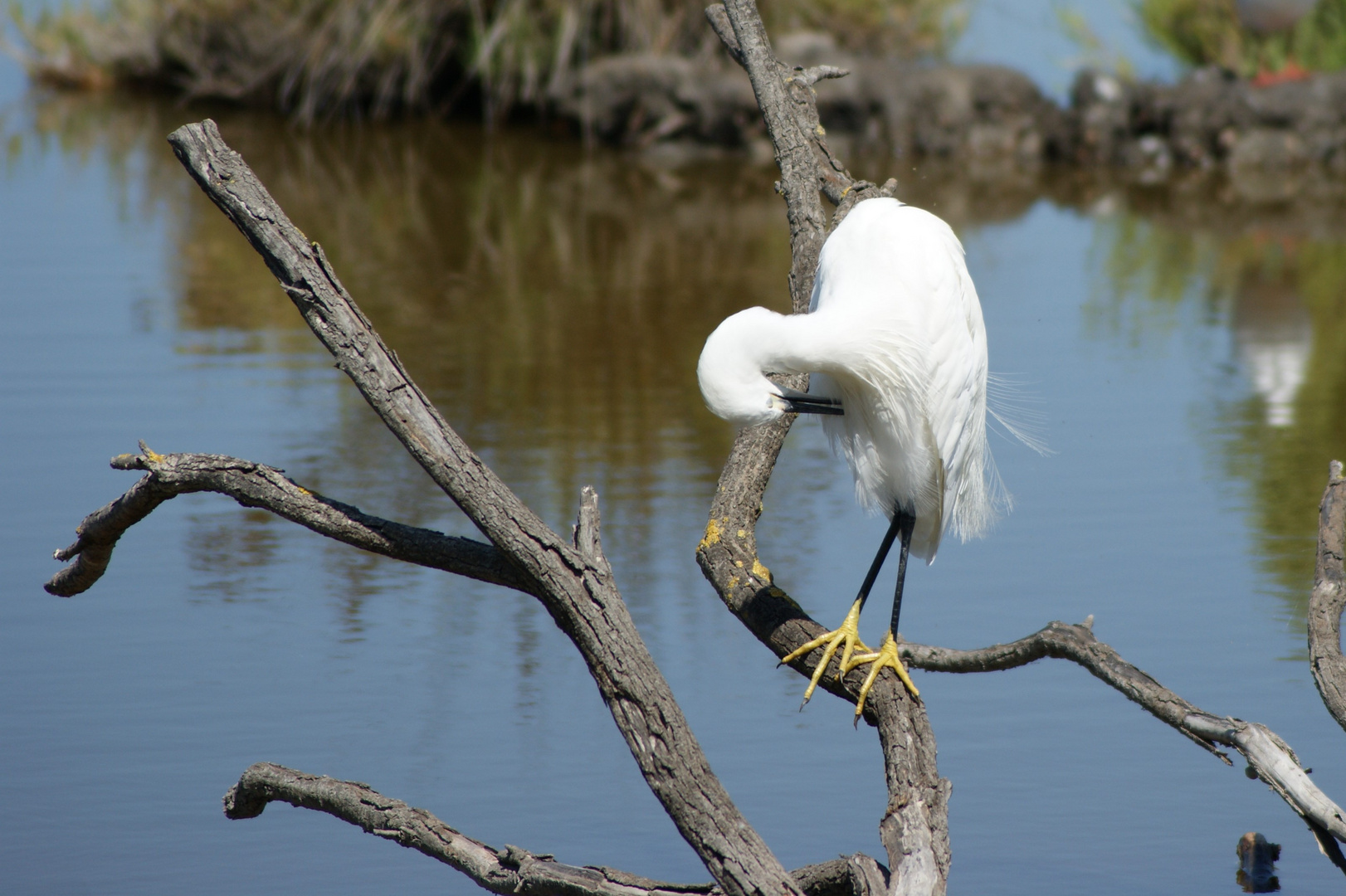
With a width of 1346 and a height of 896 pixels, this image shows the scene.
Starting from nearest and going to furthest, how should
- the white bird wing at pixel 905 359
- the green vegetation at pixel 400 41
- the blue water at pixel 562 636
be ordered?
the white bird wing at pixel 905 359
the blue water at pixel 562 636
the green vegetation at pixel 400 41

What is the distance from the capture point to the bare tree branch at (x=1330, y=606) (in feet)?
7.84

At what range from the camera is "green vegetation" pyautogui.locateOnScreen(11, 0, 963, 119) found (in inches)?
469

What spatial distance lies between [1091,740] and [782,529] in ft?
4.66

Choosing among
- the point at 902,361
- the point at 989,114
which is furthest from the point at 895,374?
the point at 989,114

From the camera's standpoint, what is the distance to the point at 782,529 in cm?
483

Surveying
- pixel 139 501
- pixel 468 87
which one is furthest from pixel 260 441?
pixel 468 87

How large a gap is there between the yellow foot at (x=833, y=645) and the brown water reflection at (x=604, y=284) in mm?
1981

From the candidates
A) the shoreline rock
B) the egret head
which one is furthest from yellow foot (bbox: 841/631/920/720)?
the shoreline rock

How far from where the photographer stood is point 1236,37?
497 inches

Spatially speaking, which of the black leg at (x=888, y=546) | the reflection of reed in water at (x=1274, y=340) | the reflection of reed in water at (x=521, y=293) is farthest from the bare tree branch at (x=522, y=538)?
the reflection of reed in water at (x=1274, y=340)

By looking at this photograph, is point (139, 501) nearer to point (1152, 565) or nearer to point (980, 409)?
point (980, 409)

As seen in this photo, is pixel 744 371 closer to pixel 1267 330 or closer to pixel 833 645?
pixel 833 645

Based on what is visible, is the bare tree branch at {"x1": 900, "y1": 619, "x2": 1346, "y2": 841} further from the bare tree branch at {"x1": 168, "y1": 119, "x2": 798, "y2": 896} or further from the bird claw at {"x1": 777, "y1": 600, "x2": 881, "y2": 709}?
the bare tree branch at {"x1": 168, "y1": 119, "x2": 798, "y2": 896}

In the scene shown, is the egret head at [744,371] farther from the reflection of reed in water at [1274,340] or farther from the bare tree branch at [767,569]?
the reflection of reed in water at [1274,340]
